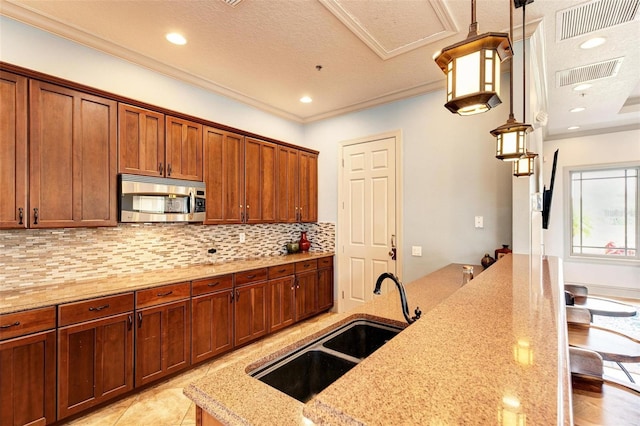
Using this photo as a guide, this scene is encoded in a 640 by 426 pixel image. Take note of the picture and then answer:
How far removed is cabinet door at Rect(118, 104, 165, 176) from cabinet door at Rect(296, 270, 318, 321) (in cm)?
211

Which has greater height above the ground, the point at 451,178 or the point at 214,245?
the point at 451,178

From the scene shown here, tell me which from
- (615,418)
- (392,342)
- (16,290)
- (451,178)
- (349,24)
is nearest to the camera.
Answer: (392,342)

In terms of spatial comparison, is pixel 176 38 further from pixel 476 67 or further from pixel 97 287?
pixel 476 67

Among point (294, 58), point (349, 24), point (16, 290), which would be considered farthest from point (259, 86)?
point (16, 290)

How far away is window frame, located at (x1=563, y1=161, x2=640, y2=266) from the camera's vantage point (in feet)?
16.7

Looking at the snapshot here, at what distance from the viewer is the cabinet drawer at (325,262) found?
166 inches

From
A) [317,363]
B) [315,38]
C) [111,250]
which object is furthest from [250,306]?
[315,38]

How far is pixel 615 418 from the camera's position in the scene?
1.20 m

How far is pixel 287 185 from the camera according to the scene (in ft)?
13.5

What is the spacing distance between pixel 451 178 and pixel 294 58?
214 centimetres

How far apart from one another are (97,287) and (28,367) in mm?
589

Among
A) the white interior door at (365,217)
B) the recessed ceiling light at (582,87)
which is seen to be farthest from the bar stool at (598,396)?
the recessed ceiling light at (582,87)

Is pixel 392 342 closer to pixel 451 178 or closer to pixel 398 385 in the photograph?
pixel 398 385

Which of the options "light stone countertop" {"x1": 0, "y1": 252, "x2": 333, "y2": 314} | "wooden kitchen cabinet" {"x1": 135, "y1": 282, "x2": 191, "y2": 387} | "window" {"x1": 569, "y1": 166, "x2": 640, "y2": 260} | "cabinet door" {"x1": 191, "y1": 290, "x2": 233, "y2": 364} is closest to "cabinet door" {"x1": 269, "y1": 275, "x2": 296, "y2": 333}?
"light stone countertop" {"x1": 0, "y1": 252, "x2": 333, "y2": 314}
